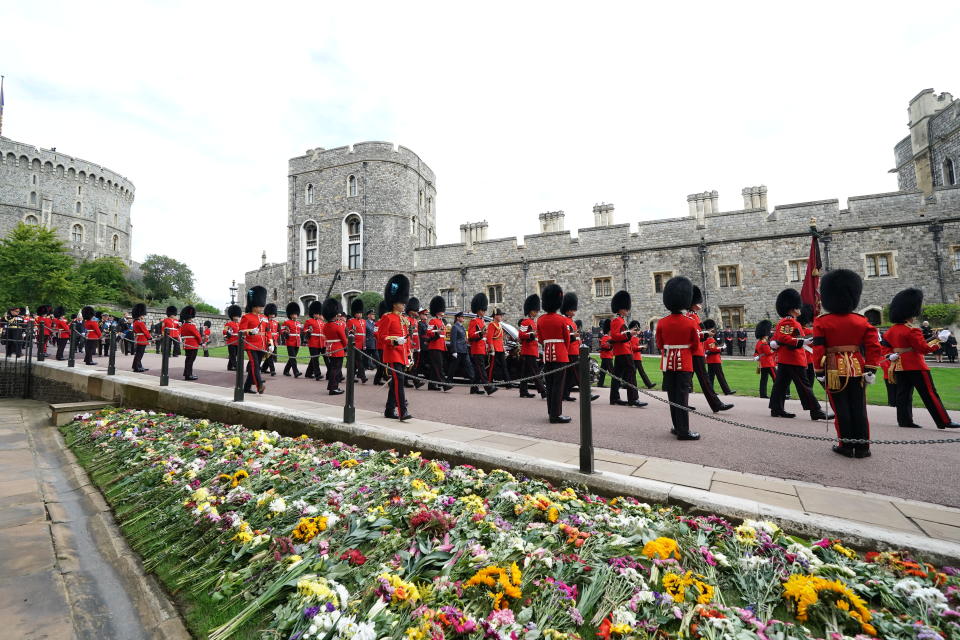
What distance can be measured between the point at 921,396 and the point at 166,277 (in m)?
64.0

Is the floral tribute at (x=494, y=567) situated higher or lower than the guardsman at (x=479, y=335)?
lower

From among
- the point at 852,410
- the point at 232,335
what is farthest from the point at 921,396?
the point at 232,335

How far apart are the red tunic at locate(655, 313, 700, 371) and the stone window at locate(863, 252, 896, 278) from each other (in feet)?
78.8

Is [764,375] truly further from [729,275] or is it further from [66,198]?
[66,198]

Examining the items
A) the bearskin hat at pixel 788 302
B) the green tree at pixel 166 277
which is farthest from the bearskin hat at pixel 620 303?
the green tree at pixel 166 277

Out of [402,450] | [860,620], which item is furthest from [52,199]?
[860,620]

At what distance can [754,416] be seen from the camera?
6.84 meters

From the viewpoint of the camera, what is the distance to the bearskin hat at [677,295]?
6.12 metres

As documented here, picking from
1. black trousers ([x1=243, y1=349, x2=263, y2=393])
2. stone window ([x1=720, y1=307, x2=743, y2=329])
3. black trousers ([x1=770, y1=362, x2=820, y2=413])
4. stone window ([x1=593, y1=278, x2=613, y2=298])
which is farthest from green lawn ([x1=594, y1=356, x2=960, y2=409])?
stone window ([x1=593, y1=278, x2=613, y2=298])

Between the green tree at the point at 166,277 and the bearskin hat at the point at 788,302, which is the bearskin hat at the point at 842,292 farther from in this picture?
the green tree at the point at 166,277

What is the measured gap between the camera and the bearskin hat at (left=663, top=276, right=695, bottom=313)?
6.12 meters

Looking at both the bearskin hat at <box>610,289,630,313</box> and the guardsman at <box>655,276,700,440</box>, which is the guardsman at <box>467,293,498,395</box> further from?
the guardsman at <box>655,276,700,440</box>

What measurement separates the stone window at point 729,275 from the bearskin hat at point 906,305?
20.3m

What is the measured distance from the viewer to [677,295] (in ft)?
20.2
